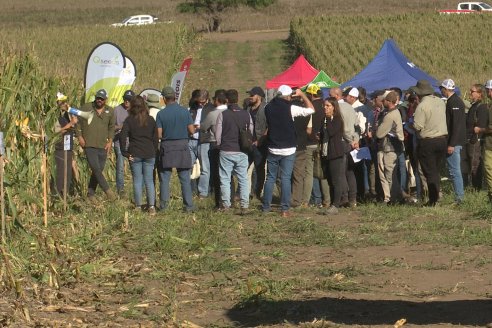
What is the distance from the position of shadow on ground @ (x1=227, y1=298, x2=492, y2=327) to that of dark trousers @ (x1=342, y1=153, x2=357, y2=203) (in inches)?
259

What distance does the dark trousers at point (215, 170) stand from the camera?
667 inches

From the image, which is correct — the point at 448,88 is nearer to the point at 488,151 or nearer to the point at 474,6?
the point at 488,151

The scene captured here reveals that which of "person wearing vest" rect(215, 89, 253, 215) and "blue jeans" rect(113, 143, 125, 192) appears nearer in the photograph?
"person wearing vest" rect(215, 89, 253, 215)

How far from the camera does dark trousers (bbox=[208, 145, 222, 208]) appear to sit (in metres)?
16.9

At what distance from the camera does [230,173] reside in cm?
1659

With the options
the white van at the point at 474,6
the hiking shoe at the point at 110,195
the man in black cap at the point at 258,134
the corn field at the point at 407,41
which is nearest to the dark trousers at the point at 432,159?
the man in black cap at the point at 258,134

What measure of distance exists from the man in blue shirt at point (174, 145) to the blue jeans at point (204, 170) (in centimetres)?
192

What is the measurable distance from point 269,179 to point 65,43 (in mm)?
39287

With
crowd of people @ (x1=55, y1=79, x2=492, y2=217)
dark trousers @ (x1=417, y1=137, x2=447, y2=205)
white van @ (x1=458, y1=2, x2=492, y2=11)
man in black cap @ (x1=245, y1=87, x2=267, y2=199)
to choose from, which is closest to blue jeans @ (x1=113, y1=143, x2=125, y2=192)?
crowd of people @ (x1=55, y1=79, x2=492, y2=217)

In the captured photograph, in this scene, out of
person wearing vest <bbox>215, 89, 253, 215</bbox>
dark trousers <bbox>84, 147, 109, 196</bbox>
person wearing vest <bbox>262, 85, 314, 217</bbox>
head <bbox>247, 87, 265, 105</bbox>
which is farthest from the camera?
dark trousers <bbox>84, 147, 109, 196</bbox>

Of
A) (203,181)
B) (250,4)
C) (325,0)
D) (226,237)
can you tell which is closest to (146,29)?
(250,4)

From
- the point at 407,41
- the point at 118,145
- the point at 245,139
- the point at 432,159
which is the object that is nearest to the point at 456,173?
the point at 432,159

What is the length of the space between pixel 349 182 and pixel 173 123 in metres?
2.66

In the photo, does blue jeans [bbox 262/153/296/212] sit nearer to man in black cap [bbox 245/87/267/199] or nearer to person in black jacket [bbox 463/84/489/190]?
man in black cap [bbox 245/87/267/199]
